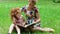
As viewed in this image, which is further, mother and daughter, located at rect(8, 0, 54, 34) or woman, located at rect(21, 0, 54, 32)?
woman, located at rect(21, 0, 54, 32)

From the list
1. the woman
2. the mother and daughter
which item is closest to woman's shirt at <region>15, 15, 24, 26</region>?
the mother and daughter

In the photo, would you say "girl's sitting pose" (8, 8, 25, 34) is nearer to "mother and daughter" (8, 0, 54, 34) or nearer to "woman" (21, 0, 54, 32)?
"mother and daughter" (8, 0, 54, 34)

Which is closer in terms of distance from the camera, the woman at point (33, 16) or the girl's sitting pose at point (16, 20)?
the girl's sitting pose at point (16, 20)

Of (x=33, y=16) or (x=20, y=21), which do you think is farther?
(x=33, y=16)

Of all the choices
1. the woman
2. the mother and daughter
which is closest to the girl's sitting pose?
the mother and daughter

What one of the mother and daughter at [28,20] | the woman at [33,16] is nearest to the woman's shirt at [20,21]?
the mother and daughter at [28,20]

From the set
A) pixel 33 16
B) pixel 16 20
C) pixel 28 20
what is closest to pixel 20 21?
pixel 16 20

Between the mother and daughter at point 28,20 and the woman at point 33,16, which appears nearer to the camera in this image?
the mother and daughter at point 28,20

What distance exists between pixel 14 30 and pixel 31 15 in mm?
586

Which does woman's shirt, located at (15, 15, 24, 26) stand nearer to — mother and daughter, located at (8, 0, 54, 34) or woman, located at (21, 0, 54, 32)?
mother and daughter, located at (8, 0, 54, 34)

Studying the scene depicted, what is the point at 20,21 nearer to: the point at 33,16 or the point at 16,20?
the point at 16,20

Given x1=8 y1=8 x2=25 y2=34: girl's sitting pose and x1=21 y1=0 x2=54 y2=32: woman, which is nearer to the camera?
x1=8 y1=8 x2=25 y2=34: girl's sitting pose

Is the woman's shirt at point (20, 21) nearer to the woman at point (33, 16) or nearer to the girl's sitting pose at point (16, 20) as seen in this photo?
the girl's sitting pose at point (16, 20)

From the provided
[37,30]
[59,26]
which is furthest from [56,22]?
[37,30]
